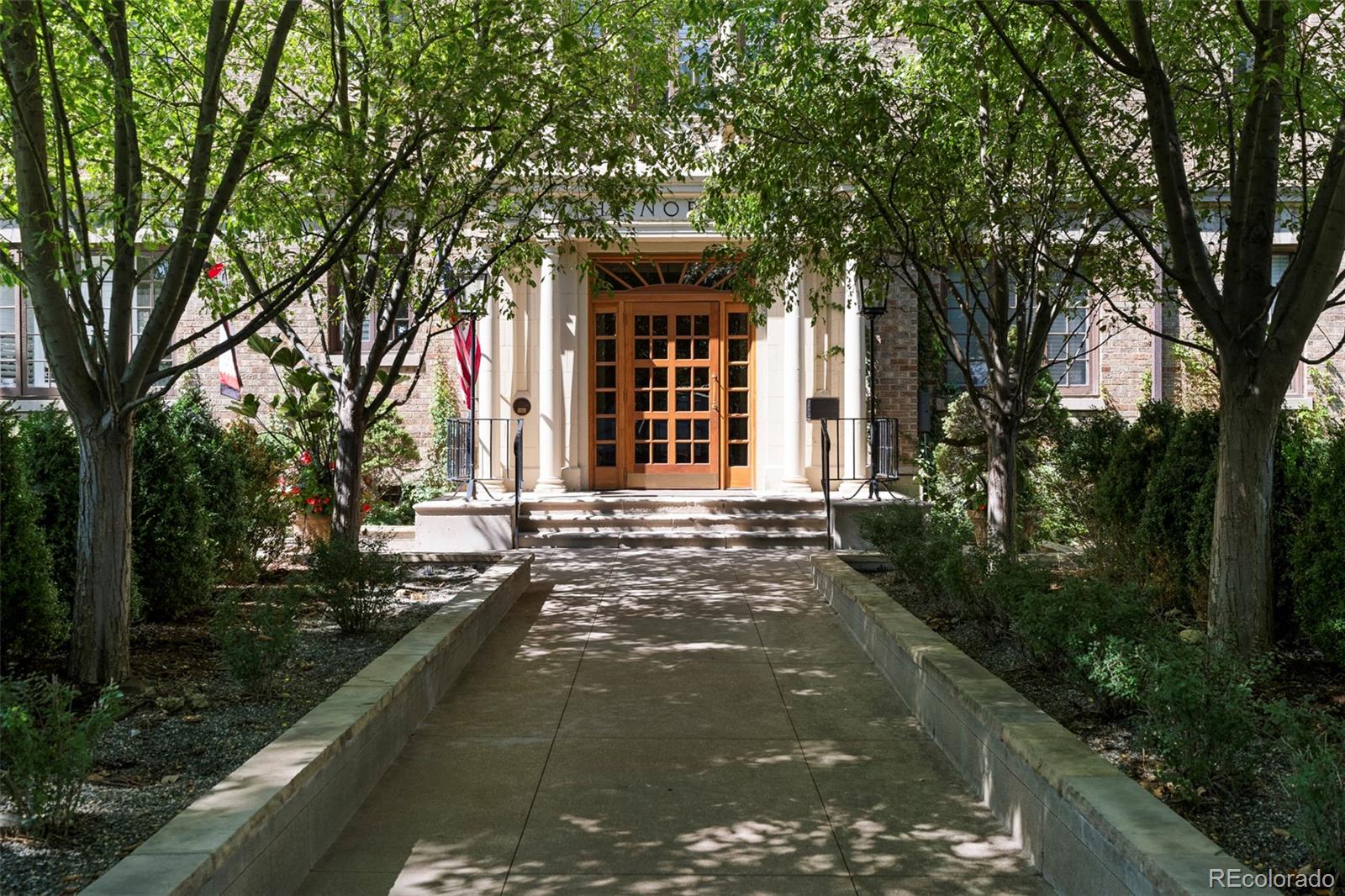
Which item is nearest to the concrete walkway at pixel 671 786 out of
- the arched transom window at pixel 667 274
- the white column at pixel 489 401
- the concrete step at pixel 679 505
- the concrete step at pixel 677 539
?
the concrete step at pixel 677 539

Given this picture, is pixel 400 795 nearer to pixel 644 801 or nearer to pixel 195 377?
pixel 644 801

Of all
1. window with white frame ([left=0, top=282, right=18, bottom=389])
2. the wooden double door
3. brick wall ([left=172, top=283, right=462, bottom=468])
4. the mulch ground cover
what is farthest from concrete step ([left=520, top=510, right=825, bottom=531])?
window with white frame ([left=0, top=282, right=18, bottom=389])

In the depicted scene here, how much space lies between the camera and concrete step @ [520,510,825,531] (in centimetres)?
1396

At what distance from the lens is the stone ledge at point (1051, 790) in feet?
10.5

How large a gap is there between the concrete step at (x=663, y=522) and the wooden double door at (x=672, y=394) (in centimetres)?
227

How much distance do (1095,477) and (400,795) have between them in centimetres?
968

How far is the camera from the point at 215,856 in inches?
125

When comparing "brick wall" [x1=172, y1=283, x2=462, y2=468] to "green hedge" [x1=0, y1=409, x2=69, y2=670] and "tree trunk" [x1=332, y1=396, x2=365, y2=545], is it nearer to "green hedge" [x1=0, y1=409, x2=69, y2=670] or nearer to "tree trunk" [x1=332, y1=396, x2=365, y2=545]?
"tree trunk" [x1=332, y1=396, x2=365, y2=545]

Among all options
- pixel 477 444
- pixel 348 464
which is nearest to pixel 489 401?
pixel 477 444

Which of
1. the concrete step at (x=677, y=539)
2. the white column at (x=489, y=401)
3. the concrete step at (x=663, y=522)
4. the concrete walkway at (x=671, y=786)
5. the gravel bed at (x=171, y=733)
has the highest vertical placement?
the white column at (x=489, y=401)

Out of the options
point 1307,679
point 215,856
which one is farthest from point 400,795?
point 1307,679

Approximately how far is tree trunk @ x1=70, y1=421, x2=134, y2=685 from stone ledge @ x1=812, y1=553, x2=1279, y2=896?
4.04 meters

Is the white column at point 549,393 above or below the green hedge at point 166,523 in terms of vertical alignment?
above

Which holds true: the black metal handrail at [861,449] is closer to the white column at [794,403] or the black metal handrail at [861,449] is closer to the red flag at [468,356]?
the white column at [794,403]
